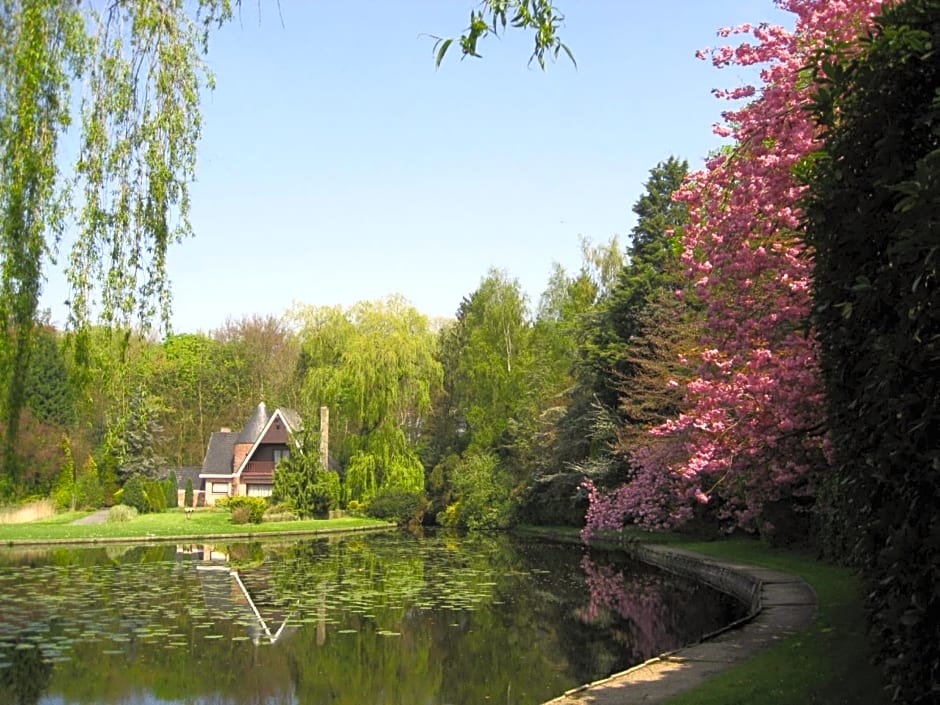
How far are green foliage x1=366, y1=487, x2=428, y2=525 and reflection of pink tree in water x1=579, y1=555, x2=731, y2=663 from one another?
21575 mm

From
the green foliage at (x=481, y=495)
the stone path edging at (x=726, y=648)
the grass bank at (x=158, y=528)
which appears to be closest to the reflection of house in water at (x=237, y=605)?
the stone path edging at (x=726, y=648)

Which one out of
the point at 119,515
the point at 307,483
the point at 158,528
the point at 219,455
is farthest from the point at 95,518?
the point at 219,455

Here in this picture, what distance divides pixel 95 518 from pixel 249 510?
24.5 feet

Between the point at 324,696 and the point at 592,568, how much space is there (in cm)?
1650

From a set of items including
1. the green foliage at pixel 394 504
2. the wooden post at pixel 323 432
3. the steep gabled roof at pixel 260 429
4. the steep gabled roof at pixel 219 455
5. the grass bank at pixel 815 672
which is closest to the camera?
the grass bank at pixel 815 672

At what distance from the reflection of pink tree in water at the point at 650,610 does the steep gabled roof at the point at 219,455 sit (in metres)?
35.5

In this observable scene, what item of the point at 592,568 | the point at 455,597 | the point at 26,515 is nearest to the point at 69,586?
the point at 455,597

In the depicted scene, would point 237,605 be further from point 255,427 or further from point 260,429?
point 255,427

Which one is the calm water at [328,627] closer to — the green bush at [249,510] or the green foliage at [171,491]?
the green bush at [249,510]

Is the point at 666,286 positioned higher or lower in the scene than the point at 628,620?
higher

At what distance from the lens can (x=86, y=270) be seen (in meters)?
6.34

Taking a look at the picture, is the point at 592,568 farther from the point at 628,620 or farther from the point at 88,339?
the point at 88,339

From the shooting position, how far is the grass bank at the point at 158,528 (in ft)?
111

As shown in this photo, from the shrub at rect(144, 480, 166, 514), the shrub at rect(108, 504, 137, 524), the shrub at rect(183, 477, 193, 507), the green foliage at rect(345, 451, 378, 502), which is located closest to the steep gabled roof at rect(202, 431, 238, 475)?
the shrub at rect(183, 477, 193, 507)
